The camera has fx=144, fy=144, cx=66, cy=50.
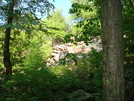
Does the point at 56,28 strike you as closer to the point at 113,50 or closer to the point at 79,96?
the point at 79,96

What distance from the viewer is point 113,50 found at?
5.15ft

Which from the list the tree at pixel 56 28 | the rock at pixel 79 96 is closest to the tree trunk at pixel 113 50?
the tree at pixel 56 28

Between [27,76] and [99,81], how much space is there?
1.59 metres

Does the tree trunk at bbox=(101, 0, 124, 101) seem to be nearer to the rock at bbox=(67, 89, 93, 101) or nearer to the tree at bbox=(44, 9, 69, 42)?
the tree at bbox=(44, 9, 69, 42)

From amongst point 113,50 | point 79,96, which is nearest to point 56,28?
point 79,96

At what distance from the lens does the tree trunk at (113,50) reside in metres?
1.57

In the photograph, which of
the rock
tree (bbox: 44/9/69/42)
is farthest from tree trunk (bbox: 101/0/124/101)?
the rock

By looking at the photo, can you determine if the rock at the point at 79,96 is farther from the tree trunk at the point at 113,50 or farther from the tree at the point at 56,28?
the tree trunk at the point at 113,50

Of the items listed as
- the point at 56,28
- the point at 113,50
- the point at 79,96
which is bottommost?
the point at 79,96

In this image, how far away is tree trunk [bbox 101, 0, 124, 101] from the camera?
5.16ft

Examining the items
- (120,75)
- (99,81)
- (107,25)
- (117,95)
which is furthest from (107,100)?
(99,81)

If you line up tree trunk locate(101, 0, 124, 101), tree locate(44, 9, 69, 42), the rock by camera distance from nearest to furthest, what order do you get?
tree trunk locate(101, 0, 124, 101) → the rock → tree locate(44, 9, 69, 42)

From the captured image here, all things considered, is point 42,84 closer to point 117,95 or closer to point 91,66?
point 117,95

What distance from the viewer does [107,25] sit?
1.60 meters
